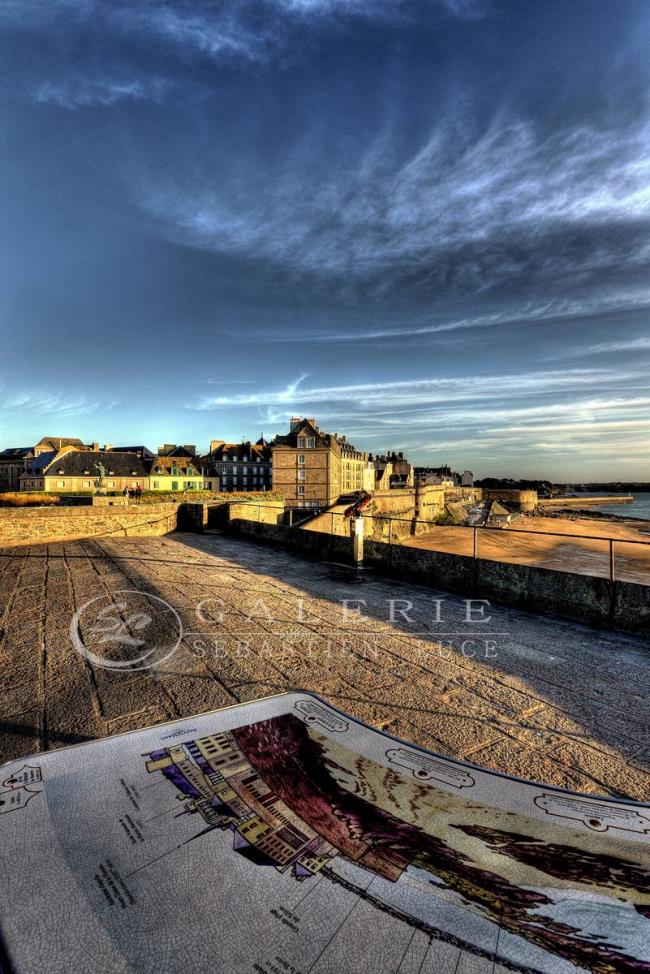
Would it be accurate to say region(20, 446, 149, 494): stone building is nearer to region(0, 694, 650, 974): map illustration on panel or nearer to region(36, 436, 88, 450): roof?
region(36, 436, 88, 450): roof

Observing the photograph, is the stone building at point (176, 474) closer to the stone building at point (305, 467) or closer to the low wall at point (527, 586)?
the stone building at point (305, 467)

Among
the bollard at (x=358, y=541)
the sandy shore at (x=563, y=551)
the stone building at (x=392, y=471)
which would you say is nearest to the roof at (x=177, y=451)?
the stone building at (x=392, y=471)

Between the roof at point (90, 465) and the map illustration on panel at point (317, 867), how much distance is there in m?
64.6

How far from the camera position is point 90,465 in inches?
2457

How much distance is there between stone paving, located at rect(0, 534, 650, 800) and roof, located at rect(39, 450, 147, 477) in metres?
60.6

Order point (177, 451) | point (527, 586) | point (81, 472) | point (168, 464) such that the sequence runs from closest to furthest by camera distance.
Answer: point (527, 586), point (81, 472), point (168, 464), point (177, 451)

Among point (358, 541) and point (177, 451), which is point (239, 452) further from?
point (358, 541)

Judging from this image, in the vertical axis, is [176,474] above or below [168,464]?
below

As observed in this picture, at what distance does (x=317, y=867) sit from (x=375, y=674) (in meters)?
2.70

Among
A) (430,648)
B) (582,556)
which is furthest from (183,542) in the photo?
(582,556)

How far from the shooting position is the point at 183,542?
45.0ft

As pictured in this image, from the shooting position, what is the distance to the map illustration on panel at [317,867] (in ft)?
4.38

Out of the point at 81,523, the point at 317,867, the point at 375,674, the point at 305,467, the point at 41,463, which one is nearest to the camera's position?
the point at 317,867

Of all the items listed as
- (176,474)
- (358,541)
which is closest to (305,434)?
(176,474)
